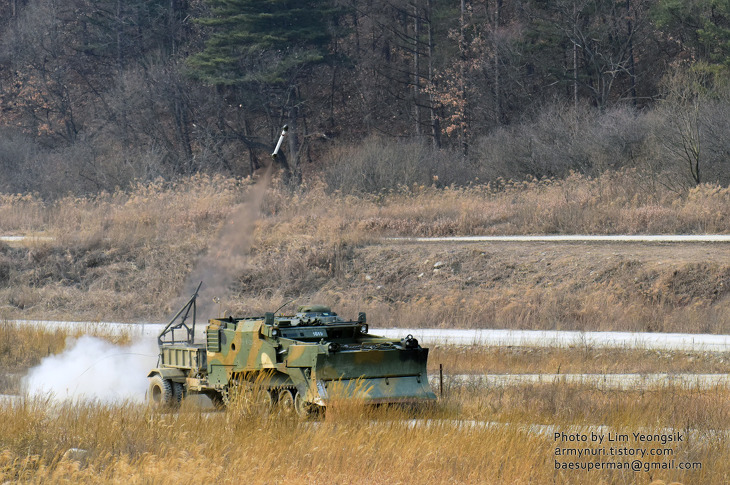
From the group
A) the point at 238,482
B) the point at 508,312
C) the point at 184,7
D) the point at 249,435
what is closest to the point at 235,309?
the point at 508,312

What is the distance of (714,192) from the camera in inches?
1150

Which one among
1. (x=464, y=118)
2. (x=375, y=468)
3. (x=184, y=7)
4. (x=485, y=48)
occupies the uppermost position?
(x=184, y=7)

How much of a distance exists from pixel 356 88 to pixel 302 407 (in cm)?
4783

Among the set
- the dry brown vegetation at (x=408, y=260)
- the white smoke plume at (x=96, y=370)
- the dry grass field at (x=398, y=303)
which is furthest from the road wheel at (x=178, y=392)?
the dry brown vegetation at (x=408, y=260)

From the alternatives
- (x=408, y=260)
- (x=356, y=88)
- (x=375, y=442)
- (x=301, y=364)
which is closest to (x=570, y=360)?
(x=301, y=364)

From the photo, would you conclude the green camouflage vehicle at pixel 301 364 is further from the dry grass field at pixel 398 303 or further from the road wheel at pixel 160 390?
the dry grass field at pixel 398 303

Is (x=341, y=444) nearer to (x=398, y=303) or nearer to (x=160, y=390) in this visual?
(x=160, y=390)

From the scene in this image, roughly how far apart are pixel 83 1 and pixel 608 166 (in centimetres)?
4031

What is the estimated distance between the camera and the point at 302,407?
39.8ft

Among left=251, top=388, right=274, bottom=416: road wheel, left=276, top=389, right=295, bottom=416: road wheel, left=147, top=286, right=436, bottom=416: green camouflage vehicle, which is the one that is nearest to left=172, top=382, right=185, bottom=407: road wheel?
left=147, top=286, right=436, bottom=416: green camouflage vehicle

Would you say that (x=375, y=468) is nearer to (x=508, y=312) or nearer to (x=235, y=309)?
(x=508, y=312)

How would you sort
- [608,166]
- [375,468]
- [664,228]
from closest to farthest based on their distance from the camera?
1. [375,468]
2. [664,228]
3. [608,166]

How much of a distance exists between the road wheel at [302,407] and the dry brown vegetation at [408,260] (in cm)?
1119

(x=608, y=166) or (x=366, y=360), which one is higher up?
(x=608, y=166)
